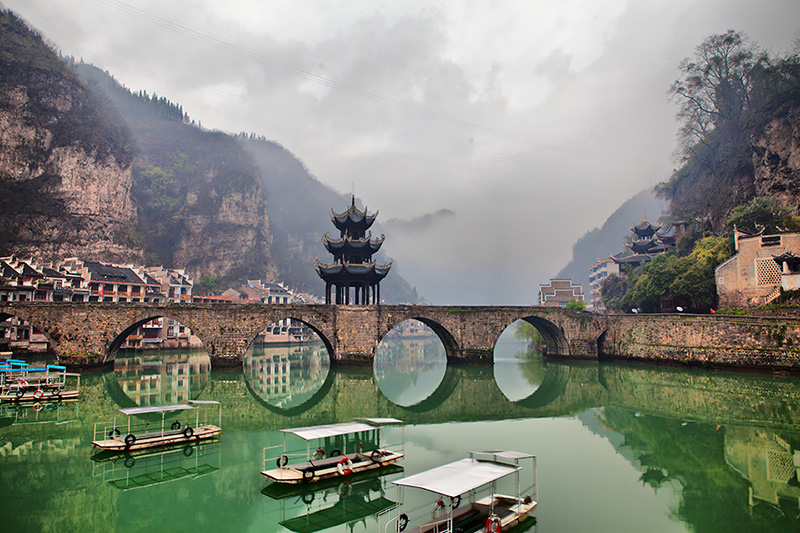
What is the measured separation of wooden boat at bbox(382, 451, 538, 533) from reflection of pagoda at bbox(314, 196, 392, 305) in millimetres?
22316

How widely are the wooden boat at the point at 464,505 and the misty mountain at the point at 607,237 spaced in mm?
124285

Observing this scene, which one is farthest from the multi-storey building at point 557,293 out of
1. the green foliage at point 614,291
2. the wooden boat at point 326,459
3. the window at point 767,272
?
the wooden boat at point 326,459

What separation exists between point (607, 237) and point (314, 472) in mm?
137380

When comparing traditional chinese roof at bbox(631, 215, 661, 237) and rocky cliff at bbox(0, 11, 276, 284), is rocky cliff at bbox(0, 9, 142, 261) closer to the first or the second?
rocky cliff at bbox(0, 11, 276, 284)

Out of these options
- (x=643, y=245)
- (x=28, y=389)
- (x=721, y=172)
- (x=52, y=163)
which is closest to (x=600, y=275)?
(x=643, y=245)

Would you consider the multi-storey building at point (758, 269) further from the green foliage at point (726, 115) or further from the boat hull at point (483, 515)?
the boat hull at point (483, 515)

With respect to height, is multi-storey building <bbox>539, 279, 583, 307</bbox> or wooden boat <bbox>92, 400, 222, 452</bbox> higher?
multi-storey building <bbox>539, 279, 583, 307</bbox>

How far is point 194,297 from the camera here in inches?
2087

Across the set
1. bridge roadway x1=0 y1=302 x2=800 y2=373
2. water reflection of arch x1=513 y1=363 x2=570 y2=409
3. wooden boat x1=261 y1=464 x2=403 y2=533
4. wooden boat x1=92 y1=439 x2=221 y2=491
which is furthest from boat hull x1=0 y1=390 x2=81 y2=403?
water reflection of arch x1=513 y1=363 x2=570 y2=409

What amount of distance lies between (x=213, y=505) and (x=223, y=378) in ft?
58.0

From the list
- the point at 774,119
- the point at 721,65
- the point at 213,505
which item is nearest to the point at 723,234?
the point at 774,119

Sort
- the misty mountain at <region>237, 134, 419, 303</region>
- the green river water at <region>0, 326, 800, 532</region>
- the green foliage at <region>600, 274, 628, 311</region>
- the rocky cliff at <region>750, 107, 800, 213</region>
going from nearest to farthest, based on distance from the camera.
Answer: the green river water at <region>0, 326, 800, 532</region> → the rocky cliff at <region>750, 107, 800, 213</region> → the green foliage at <region>600, 274, 628, 311</region> → the misty mountain at <region>237, 134, 419, 303</region>

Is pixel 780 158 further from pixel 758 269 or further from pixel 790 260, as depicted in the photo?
pixel 790 260

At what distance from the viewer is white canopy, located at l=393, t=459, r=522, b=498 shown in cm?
653
